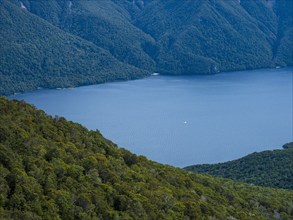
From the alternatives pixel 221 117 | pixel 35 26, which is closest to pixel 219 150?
pixel 221 117

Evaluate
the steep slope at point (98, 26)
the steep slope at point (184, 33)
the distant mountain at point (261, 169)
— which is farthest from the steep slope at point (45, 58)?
the distant mountain at point (261, 169)

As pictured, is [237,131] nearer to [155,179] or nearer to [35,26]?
[155,179]

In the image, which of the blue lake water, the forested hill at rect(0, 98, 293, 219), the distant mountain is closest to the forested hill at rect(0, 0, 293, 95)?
the blue lake water

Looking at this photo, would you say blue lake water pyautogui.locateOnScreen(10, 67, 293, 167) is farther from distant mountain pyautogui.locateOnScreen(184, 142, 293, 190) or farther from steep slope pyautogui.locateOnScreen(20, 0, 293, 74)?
steep slope pyautogui.locateOnScreen(20, 0, 293, 74)

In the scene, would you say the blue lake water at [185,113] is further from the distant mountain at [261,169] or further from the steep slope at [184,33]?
the steep slope at [184,33]

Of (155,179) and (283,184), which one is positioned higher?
(155,179)

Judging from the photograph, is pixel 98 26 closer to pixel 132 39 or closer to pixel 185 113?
pixel 132 39
